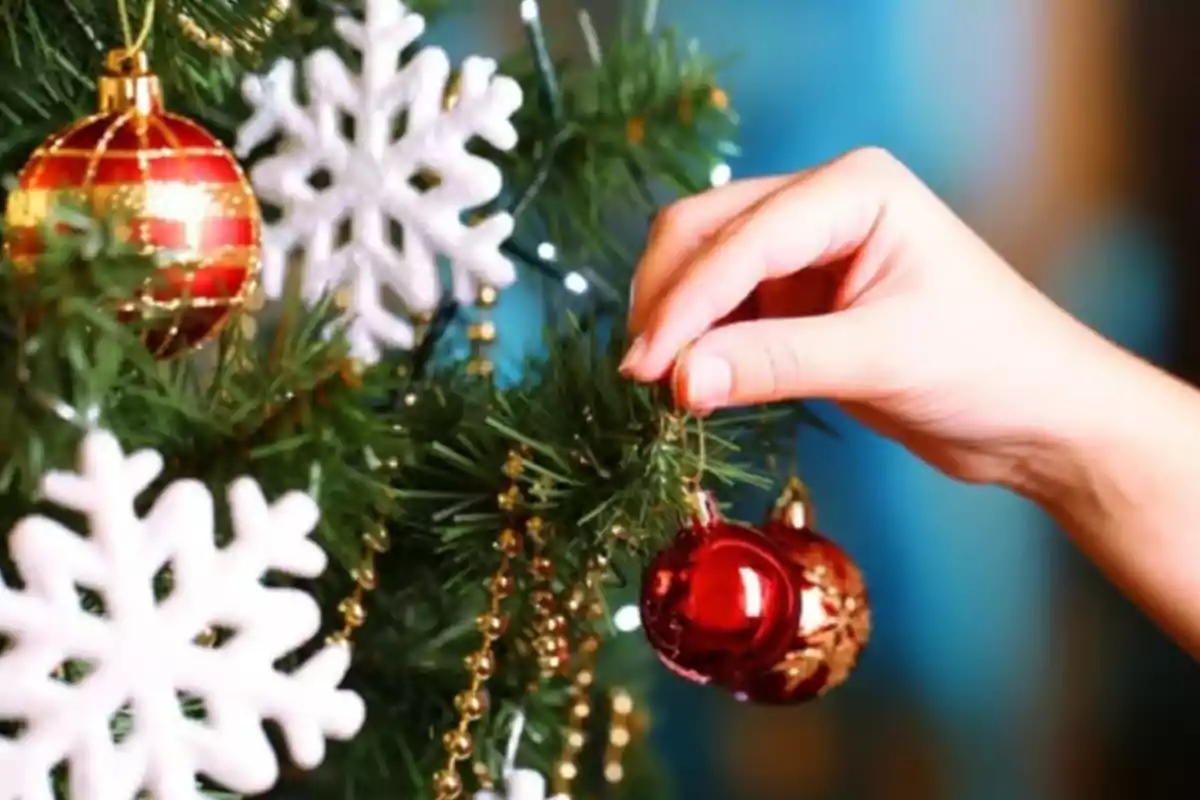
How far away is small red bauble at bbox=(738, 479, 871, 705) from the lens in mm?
489

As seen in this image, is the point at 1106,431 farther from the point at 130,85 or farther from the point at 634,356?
the point at 130,85

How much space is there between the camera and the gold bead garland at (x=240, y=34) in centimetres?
52

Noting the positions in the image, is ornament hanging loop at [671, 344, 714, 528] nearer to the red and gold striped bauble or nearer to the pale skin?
the pale skin

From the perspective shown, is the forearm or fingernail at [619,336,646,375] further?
the forearm

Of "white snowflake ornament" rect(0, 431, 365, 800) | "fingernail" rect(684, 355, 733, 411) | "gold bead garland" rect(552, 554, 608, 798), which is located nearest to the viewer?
"white snowflake ornament" rect(0, 431, 365, 800)

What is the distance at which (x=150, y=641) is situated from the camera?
1.16 ft

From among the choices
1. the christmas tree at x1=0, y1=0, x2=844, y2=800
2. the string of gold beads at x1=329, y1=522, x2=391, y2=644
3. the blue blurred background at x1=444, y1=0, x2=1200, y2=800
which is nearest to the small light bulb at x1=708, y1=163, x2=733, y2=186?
the christmas tree at x1=0, y1=0, x2=844, y2=800

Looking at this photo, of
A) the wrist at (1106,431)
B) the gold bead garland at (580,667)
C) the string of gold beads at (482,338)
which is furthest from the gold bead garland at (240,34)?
the wrist at (1106,431)

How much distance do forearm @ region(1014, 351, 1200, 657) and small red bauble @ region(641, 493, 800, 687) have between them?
0.57ft

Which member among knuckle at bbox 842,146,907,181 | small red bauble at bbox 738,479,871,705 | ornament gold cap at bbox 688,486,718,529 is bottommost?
small red bauble at bbox 738,479,871,705

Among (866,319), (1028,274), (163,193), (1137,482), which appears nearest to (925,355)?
(866,319)

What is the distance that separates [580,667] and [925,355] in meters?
0.23

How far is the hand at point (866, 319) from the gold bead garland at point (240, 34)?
171 mm

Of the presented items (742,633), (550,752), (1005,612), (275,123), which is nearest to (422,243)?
(275,123)
